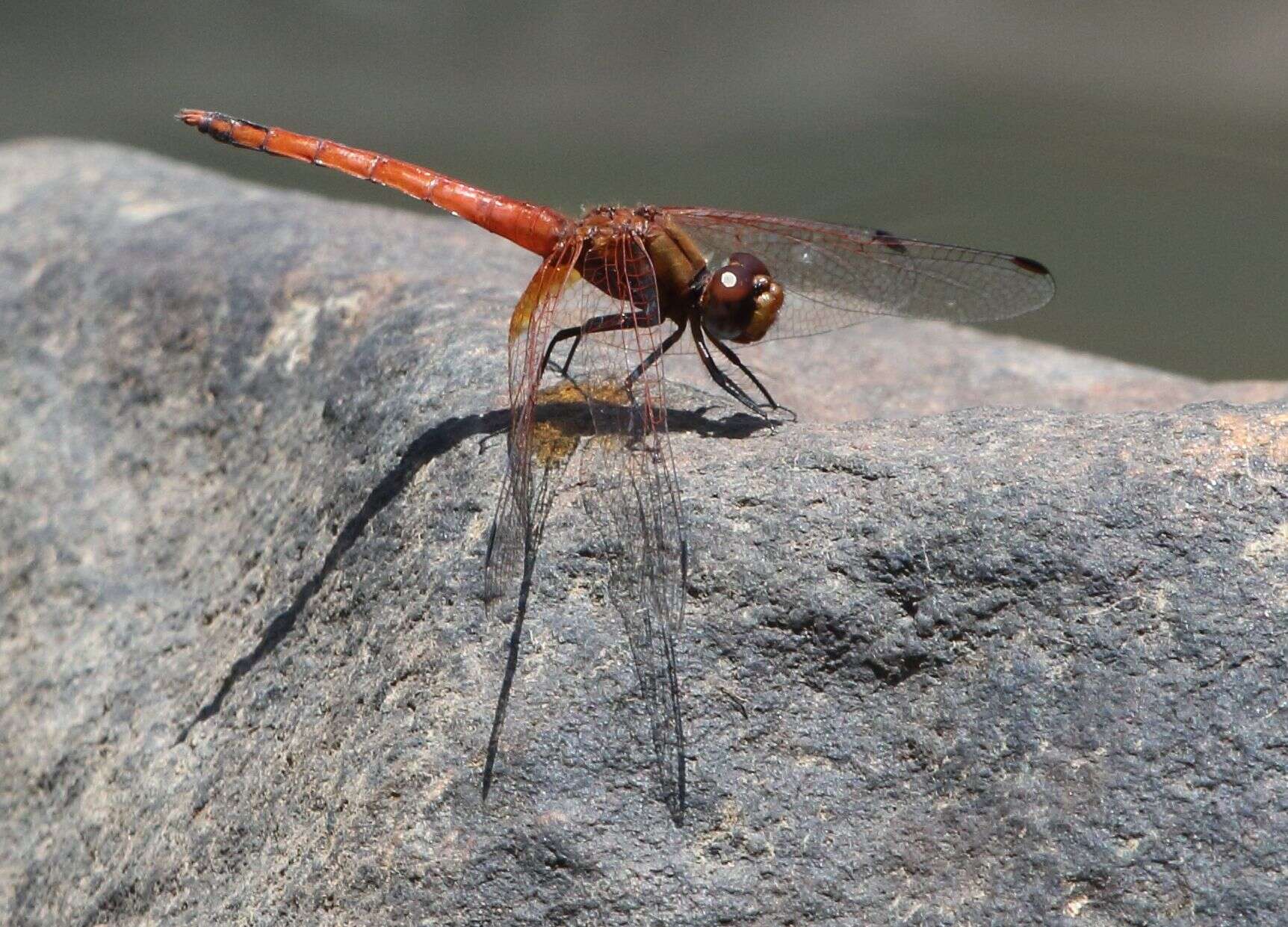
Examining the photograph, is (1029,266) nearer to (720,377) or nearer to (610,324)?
(720,377)

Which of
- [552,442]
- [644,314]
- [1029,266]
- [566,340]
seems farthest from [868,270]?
[552,442]

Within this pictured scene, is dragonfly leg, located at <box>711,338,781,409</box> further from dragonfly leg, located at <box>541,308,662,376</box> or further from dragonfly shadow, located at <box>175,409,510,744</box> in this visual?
dragonfly shadow, located at <box>175,409,510,744</box>

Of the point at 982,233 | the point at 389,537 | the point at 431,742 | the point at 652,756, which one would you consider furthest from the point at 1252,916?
the point at 982,233

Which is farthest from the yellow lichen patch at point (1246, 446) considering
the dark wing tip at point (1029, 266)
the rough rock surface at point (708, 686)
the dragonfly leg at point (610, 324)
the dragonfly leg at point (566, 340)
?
the dragonfly leg at point (566, 340)

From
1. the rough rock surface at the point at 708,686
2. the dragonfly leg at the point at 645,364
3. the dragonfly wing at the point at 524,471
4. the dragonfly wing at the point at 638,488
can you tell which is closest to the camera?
the rough rock surface at the point at 708,686

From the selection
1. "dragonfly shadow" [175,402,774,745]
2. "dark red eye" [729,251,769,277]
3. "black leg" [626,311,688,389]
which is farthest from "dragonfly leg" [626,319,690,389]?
"dark red eye" [729,251,769,277]

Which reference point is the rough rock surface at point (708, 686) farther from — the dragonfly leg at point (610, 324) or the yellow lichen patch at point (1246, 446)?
the dragonfly leg at point (610, 324)

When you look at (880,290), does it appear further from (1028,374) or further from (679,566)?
(679,566)
